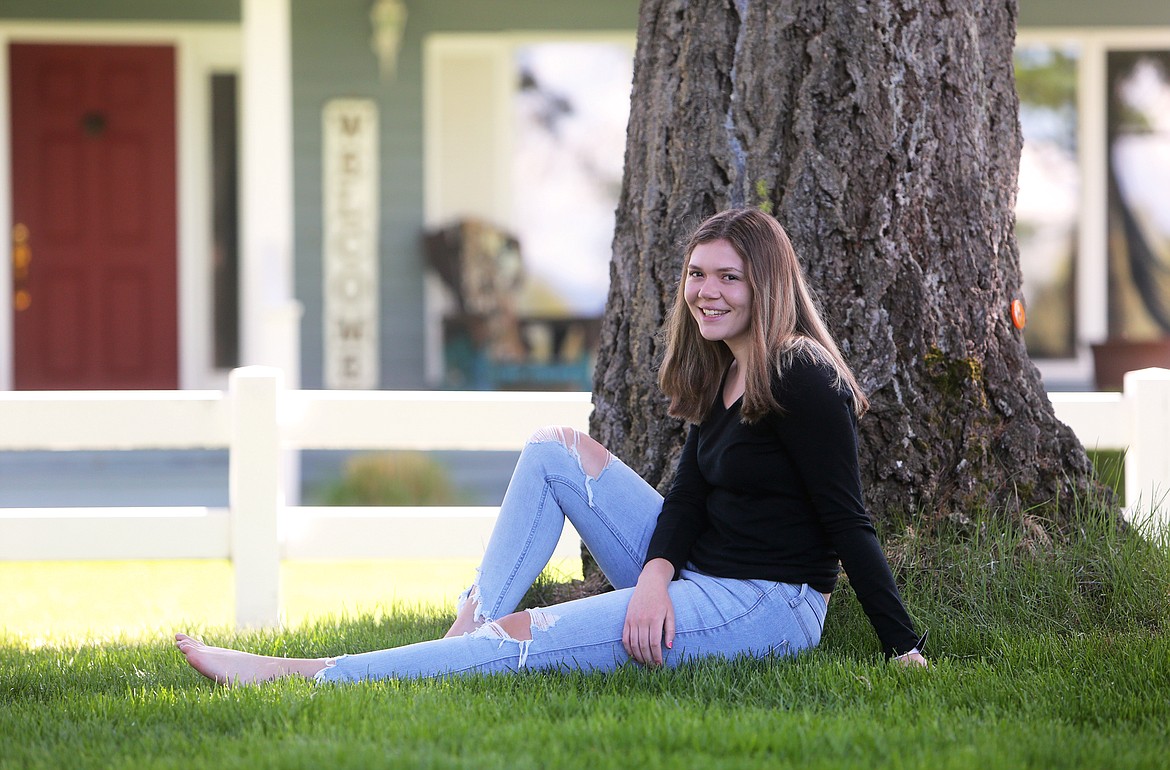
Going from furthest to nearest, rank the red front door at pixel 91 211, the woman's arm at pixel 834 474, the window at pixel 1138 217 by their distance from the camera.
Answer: the window at pixel 1138 217 → the red front door at pixel 91 211 → the woman's arm at pixel 834 474

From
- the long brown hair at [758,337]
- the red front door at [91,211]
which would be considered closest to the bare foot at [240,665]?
the long brown hair at [758,337]

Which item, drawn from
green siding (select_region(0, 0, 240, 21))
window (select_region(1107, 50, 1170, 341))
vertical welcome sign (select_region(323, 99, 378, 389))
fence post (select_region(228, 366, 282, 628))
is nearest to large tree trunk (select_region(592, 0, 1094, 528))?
fence post (select_region(228, 366, 282, 628))

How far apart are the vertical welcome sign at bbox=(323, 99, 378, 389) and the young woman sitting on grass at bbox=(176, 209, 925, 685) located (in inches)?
215

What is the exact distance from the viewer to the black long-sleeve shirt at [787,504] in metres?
2.77

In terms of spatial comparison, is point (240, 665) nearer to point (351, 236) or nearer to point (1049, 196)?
point (351, 236)

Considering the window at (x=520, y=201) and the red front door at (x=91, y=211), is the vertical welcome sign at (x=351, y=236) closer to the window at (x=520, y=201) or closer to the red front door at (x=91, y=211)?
the window at (x=520, y=201)

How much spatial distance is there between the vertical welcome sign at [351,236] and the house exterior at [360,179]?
13 millimetres

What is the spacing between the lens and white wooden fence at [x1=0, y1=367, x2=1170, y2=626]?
4.51 m

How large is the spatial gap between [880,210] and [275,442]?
2228 millimetres


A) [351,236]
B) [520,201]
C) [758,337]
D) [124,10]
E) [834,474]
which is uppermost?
[124,10]

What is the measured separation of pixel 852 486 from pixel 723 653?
1.60 ft

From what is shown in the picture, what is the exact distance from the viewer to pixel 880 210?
351cm

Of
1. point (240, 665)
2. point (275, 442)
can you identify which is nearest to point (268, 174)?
point (275, 442)

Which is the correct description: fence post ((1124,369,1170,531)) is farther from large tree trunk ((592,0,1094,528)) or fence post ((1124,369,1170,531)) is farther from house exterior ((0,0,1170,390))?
house exterior ((0,0,1170,390))
